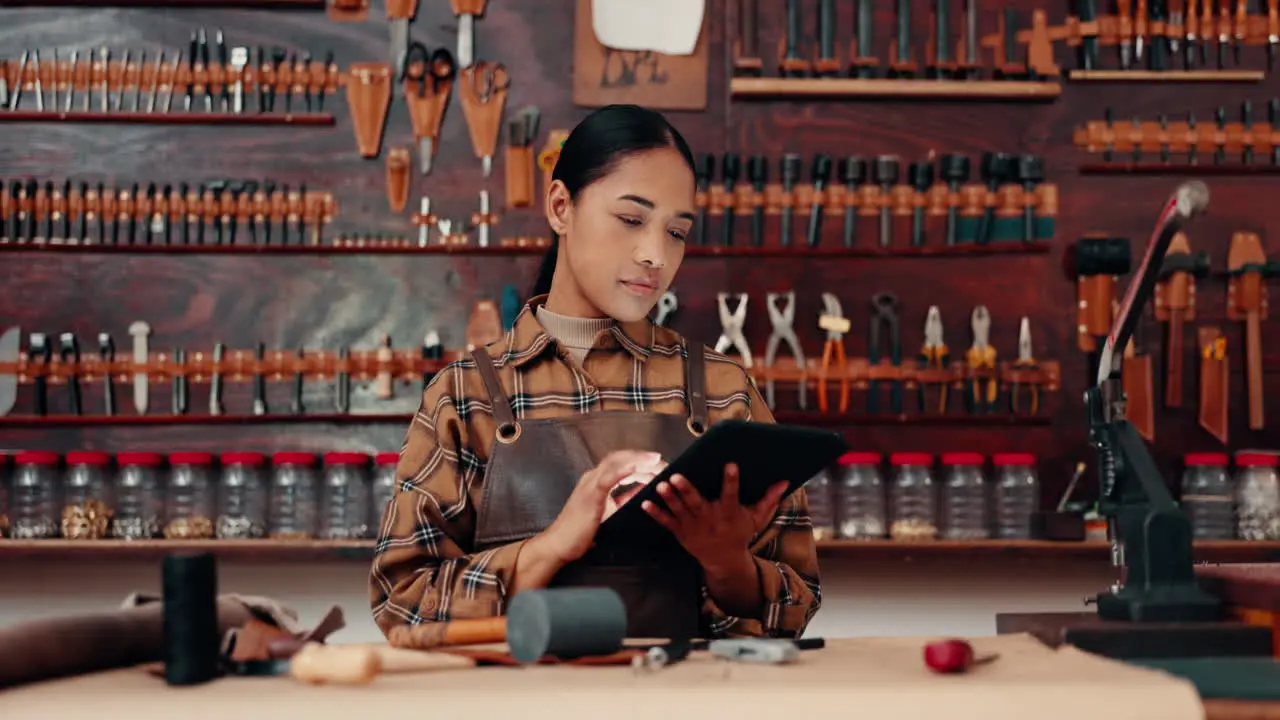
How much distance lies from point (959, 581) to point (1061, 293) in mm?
969

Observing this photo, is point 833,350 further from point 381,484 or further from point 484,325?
point 381,484

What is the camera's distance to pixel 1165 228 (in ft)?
5.32

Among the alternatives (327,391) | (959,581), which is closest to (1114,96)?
(959,581)

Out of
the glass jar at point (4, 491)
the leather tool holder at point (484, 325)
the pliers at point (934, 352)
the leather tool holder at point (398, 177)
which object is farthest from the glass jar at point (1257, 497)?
the glass jar at point (4, 491)

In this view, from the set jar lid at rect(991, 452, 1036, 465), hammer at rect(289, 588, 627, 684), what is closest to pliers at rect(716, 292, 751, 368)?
jar lid at rect(991, 452, 1036, 465)

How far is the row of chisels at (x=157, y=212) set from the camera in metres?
4.37

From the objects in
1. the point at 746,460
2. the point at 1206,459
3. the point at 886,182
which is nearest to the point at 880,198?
the point at 886,182

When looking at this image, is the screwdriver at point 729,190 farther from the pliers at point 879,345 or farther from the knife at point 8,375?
the knife at point 8,375

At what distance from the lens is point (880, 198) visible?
14.6ft

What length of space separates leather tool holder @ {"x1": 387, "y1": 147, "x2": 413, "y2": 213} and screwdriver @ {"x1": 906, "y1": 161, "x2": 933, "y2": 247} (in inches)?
62.9

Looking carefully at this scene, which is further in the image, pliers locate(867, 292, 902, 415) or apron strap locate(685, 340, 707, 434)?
pliers locate(867, 292, 902, 415)

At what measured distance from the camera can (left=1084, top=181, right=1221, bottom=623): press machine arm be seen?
5.32 feet

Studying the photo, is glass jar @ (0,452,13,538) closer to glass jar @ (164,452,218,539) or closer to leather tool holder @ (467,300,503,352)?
glass jar @ (164,452,218,539)

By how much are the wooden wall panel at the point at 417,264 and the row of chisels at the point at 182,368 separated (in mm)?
55
